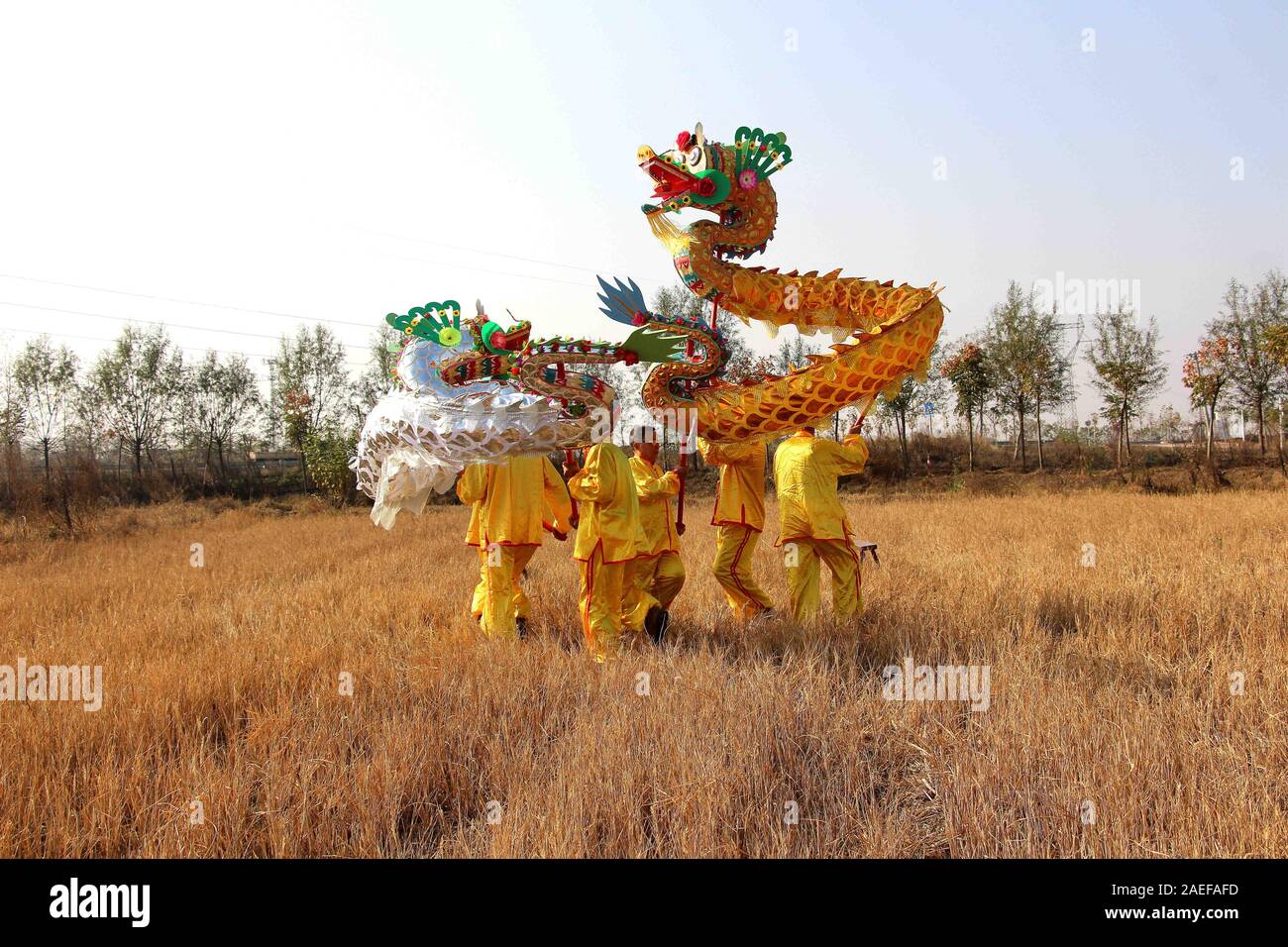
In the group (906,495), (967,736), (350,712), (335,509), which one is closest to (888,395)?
(967,736)

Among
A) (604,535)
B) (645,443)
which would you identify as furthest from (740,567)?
(604,535)

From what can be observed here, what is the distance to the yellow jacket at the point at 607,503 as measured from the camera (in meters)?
4.60

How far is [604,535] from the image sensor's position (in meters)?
4.61

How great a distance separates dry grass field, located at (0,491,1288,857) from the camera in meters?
2.61

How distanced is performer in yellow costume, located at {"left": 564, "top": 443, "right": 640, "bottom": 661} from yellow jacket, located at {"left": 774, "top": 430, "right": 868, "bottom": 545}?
3.99 feet

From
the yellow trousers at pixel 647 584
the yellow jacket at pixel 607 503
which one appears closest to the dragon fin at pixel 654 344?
the yellow jacket at pixel 607 503

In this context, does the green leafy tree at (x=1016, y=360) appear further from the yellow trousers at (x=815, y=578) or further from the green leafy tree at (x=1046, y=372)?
the yellow trousers at (x=815, y=578)

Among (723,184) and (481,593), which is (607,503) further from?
(723,184)

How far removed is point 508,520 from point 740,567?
1857mm
